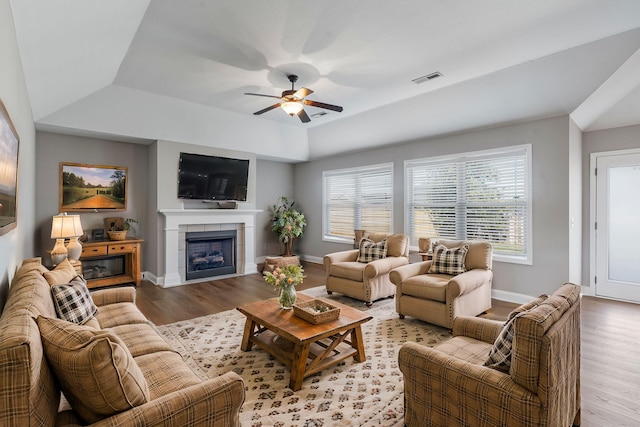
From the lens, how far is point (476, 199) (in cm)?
512

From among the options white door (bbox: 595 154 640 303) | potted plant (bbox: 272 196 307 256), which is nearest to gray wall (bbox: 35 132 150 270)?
potted plant (bbox: 272 196 307 256)

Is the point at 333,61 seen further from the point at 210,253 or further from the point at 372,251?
the point at 210,253

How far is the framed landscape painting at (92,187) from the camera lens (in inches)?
203

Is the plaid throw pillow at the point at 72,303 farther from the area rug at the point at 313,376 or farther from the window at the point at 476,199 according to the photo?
the window at the point at 476,199

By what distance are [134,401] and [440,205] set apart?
520 centimetres

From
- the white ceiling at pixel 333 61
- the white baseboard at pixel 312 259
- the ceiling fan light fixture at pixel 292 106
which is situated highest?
the white ceiling at pixel 333 61

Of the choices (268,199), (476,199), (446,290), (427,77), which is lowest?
(446,290)

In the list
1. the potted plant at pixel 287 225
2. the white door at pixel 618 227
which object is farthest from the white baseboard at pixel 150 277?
the white door at pixel 618 227

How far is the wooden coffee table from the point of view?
2441 millimetres

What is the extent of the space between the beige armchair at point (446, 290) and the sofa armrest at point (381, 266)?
345mm

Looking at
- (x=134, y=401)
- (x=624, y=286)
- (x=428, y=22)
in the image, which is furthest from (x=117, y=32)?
(x=624, y=286)

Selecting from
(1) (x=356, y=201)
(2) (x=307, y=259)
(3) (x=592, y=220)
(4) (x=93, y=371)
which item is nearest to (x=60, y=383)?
(4) (x=93, y=371)

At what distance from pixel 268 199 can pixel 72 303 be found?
5664mm

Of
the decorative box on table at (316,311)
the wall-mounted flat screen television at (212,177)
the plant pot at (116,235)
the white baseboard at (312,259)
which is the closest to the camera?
the decorative box on table at (316,311)
